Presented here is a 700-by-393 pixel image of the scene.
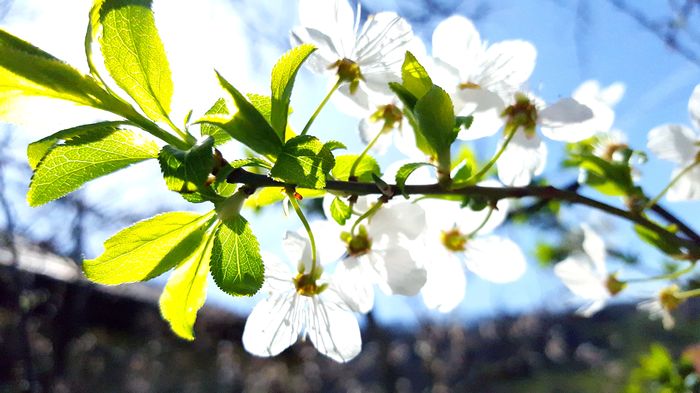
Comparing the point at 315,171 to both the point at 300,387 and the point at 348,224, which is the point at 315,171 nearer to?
the point at 348,224

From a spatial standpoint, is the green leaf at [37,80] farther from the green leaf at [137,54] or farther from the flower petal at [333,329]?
the flower petal at [333,329]

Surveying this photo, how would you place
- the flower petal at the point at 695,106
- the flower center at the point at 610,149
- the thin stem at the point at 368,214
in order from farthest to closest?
1. the flower center at the point at 610,149
2. the flower petal at the point at 695,106
3. the thin stem at the point at 368,214

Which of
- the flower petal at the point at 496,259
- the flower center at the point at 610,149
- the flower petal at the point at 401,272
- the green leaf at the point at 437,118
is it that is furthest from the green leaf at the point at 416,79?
the flower center at the point at 610,149

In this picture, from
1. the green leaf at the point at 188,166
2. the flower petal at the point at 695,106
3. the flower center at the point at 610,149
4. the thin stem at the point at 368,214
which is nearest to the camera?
the green leaf at the point at 188,166

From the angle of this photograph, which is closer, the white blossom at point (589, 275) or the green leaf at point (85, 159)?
the green leaf at point (85, 159)

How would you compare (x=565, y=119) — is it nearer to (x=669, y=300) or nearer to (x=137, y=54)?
(x=137, y=54)

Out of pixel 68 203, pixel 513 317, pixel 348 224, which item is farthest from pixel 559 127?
pixel 513 317

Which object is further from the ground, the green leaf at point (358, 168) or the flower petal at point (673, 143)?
the green leaf at point (358, 168)

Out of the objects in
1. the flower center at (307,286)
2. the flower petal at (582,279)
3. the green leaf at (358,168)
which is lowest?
the flower petal at (582,279)
